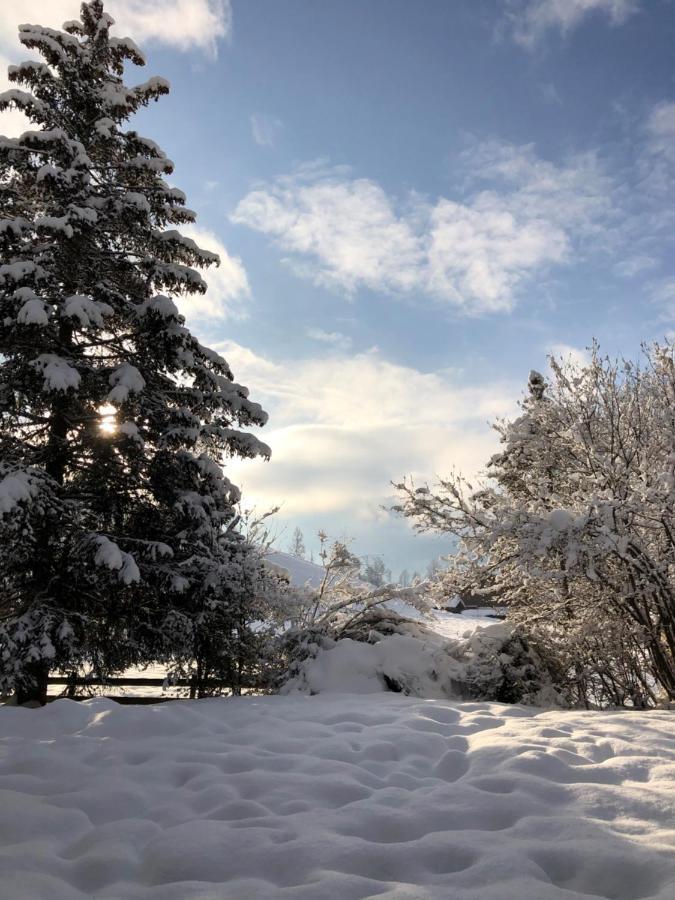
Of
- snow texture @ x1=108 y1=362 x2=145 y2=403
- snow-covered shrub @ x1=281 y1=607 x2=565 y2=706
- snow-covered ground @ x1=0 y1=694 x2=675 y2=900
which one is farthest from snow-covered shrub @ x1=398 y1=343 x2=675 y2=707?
snow texture @ x1=108 y1=362 x2=145 y2=403

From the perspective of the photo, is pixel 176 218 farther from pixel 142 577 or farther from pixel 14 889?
pixel 14 889

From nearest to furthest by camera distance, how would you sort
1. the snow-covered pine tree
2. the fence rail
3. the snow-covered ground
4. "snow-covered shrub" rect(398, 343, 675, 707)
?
the snow-covered ground
"snow-covered shrub" rect(398, 343, 675, 707)
the snow-covered pine tree
the fence rail

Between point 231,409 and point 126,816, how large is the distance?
5.87 metres

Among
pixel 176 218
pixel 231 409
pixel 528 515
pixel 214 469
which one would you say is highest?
pixel 176 218

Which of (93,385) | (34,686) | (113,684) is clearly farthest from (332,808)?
(93,385)

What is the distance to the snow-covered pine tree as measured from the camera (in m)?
6.18

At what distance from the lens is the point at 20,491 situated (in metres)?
5.53

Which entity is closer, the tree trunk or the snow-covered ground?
the snow-covered ground

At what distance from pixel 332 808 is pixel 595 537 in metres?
3.57

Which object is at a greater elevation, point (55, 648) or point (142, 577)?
point (142, 577)

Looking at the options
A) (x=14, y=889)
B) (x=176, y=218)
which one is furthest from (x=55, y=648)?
(x=176, y=218)

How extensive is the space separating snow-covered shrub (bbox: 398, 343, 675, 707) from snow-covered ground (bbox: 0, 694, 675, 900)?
1.37 meters

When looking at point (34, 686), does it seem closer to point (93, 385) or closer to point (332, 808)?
point (93, 385)

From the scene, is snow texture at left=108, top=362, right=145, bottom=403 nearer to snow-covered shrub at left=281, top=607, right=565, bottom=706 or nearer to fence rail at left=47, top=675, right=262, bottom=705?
fence rail at left=47, top=675, right=262, bottom=705
